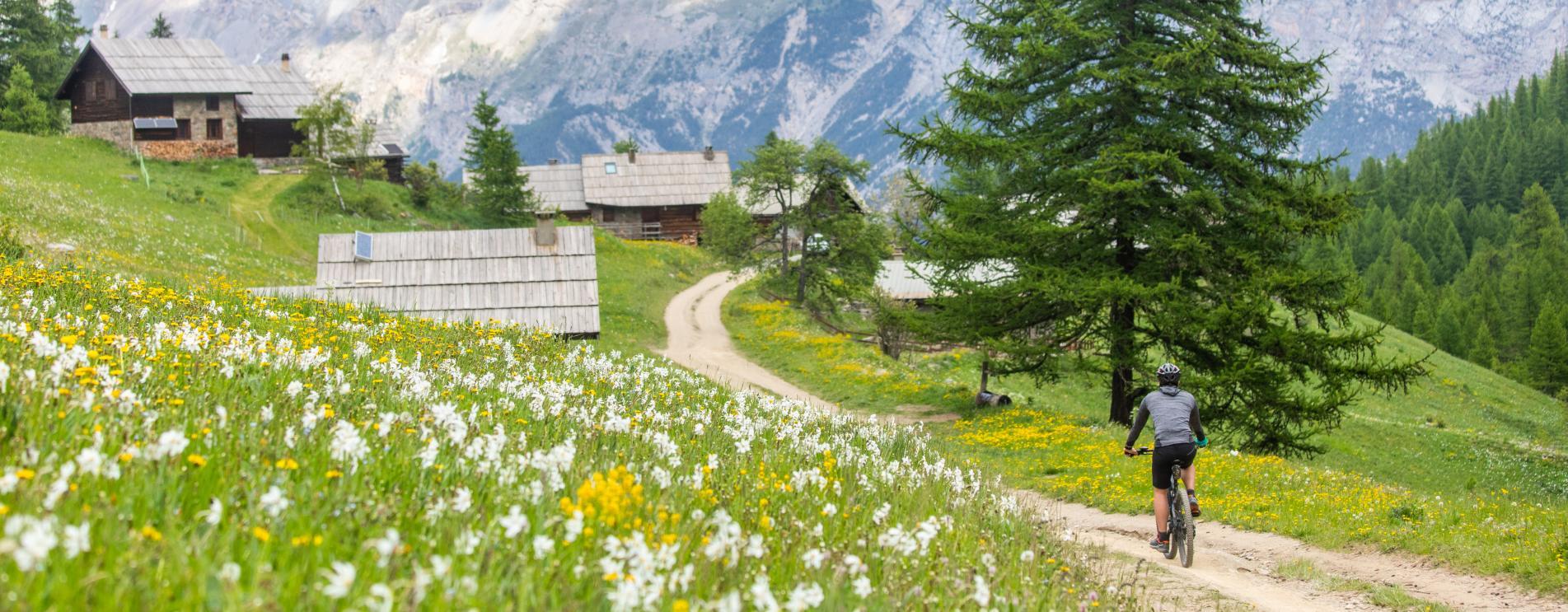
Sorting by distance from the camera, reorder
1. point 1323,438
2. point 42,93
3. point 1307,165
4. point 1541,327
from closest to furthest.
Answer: point 1307,165, point 1323,438, point 42,93, point 1541,327

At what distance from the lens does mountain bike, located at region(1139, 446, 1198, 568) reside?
12.0 metres

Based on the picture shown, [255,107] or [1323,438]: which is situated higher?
[255,107]

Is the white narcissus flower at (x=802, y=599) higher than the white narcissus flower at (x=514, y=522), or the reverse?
the white narcissus flower at (x=514, y=522)

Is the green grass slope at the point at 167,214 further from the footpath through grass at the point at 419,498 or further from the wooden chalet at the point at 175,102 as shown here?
the footpath through grass at the point at 419,498

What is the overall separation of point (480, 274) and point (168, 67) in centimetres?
4223

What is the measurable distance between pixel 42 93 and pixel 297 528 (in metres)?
83.5

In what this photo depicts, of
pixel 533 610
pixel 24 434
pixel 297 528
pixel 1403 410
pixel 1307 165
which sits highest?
pixel 1307 165

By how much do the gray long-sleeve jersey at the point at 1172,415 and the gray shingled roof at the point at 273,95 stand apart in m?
58.7

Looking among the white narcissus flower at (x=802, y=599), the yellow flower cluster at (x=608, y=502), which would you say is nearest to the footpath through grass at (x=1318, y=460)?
the white narcissus flower at (x=802, y=599)

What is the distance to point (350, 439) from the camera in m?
5.04

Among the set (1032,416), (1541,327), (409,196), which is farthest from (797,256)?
(1541,327)

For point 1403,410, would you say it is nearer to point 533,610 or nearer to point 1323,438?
point 1323,438

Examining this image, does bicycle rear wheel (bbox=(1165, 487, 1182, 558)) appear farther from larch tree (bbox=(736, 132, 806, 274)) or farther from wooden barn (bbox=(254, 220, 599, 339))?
larch tree (bbox=(736, 132, 806, 274))

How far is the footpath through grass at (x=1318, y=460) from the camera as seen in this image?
13.1m
